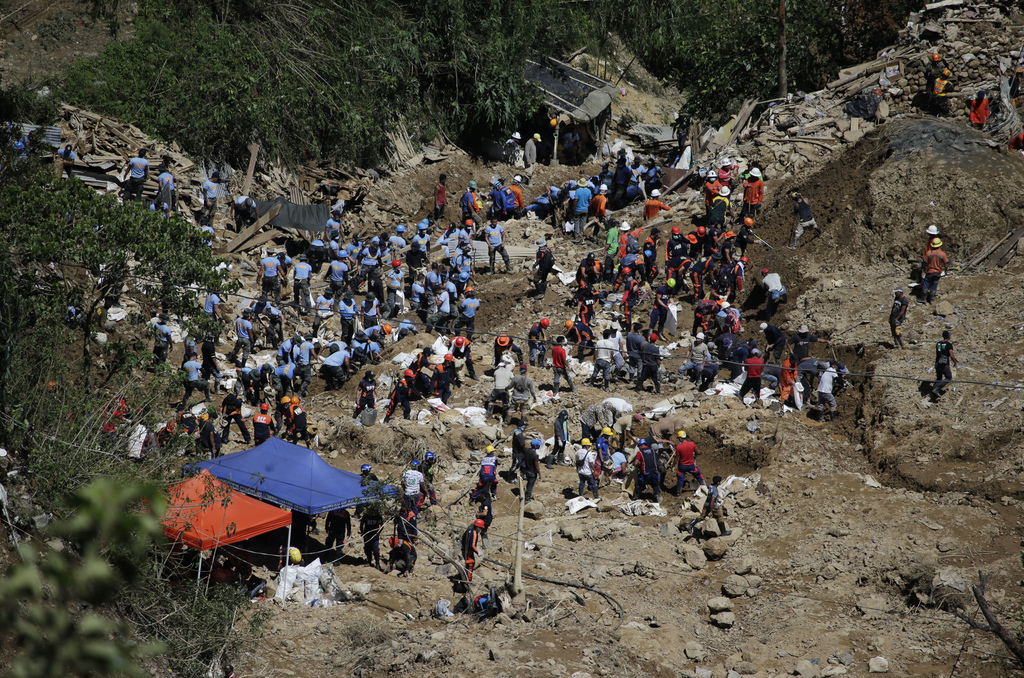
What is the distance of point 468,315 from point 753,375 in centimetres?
679

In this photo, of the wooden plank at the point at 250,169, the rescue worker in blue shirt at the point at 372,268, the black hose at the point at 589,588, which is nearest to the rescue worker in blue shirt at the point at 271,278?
the rescue worker in blue shirt at the point at 372,268

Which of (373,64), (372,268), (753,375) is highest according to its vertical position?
(373,64)

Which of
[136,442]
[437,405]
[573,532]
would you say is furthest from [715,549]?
[136,442]

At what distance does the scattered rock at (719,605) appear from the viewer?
40.2 ft

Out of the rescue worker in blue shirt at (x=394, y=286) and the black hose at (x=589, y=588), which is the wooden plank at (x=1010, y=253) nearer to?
the black hose at (x=589, y=588)

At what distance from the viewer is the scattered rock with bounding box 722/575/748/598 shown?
41.3 ft

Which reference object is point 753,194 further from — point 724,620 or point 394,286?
point 724,620

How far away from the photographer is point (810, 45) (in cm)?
2934

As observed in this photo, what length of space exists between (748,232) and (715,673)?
13642 millimetres

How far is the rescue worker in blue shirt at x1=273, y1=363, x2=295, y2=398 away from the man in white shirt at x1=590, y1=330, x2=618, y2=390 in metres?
6.60

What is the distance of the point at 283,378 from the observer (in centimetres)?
1839

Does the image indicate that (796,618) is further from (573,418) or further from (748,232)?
(748,232)

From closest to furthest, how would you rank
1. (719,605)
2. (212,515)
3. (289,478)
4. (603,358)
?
(212,515), (719,605), (289,478), (603,358)

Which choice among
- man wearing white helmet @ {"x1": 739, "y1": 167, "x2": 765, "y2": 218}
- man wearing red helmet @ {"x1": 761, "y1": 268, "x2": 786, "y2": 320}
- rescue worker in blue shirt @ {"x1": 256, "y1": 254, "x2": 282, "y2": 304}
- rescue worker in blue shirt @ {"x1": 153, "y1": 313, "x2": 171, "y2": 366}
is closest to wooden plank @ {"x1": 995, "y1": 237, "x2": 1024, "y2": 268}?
man wearing red helmet @ {"x1": 761, "y1": 268, "x2": 786, "y2": 320}
